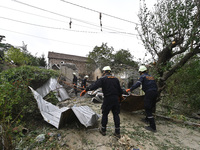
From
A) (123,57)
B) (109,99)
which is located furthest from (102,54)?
(109,99)

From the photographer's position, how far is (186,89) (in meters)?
5.62

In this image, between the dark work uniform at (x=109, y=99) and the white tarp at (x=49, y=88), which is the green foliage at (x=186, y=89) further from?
the white tarp at (x=49, y=88)

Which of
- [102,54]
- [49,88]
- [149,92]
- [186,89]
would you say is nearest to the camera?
[149,92]

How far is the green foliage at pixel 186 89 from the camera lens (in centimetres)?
532

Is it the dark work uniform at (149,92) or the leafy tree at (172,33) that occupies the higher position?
the leafy tree at (172,33)

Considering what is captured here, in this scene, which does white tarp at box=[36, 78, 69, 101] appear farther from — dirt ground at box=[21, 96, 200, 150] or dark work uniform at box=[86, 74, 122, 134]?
dark work uniform at box=[86, 74, 122, 134]

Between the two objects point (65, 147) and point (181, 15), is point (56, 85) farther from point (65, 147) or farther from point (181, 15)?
point (181, 15)

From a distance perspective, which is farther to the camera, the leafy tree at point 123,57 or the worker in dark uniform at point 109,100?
the leafy tree at point 123,57

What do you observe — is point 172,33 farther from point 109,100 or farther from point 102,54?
point 102,54

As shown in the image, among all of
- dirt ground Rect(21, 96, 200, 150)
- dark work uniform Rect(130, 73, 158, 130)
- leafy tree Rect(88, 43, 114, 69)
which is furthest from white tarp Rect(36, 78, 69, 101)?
leafy tree Rect(88, 43, 114, 69)

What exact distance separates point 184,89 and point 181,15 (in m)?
3.74

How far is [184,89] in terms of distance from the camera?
5664 mm

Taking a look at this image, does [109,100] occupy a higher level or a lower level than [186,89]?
higher

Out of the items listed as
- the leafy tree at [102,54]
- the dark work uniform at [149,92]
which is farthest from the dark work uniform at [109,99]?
the leafy tree at [102,54]
